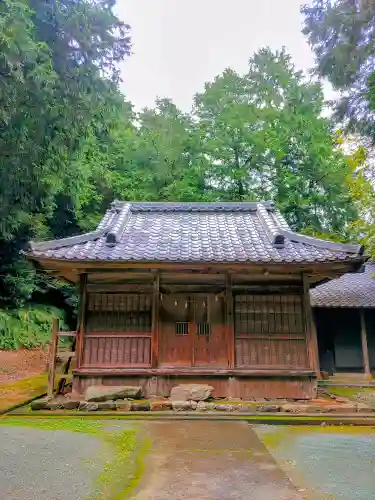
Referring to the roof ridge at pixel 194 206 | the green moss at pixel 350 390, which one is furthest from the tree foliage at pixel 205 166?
the green moss at pixel 350 390

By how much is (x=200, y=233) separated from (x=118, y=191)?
14.1 meters

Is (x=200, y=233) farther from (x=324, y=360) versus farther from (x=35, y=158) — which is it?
(x=324, y=360)

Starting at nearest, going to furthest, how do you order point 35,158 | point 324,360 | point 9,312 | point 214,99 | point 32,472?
point 32,472 < point 35,158 < point 324,360 < point 9,312 < point 214,99

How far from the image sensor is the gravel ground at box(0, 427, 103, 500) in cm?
331

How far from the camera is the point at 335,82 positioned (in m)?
8.24

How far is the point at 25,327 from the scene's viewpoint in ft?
55.0

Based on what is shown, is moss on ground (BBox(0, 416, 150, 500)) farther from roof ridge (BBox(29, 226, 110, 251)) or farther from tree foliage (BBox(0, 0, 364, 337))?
tree foliage (BBox(0, 0, 364, 337))

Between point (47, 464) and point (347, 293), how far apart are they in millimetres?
13396

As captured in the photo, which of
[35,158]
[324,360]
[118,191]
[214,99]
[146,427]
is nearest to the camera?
[146,427]

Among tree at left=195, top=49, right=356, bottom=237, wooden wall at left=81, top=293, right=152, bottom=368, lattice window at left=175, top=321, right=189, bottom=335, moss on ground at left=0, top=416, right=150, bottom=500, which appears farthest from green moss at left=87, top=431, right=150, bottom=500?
tree at left=195, top=49, right=356, bottom=237

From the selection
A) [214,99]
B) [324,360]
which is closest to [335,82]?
[324,360]

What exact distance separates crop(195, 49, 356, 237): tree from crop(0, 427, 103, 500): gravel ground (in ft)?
65.4

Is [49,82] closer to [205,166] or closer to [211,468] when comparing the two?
[211,468]

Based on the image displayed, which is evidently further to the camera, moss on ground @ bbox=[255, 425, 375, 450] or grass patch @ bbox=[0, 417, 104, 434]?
grass patch @ bbox=[0, 417, 104, 434]
